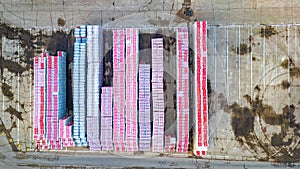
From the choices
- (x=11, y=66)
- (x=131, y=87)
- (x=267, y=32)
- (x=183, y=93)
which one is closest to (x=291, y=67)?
(x=267, y=32)

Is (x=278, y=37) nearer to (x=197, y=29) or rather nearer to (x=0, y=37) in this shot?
(x=197, y=29)

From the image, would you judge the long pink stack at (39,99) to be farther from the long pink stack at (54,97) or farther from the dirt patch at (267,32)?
the dirt patch at (267,32)

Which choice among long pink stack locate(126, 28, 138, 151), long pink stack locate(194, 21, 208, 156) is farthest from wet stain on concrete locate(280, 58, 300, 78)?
long pink stack locate(126, 28, 138, 151)

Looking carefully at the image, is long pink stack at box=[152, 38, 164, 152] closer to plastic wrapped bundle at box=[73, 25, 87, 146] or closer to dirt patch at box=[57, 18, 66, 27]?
plastic wrapped bundle at box=[73, 25, 87, 146]

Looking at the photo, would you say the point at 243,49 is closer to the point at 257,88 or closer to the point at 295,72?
the point at 257,88

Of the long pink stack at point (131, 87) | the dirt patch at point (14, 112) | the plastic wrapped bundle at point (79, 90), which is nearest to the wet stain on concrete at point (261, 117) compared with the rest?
the long pink stack at point (131, 87)
